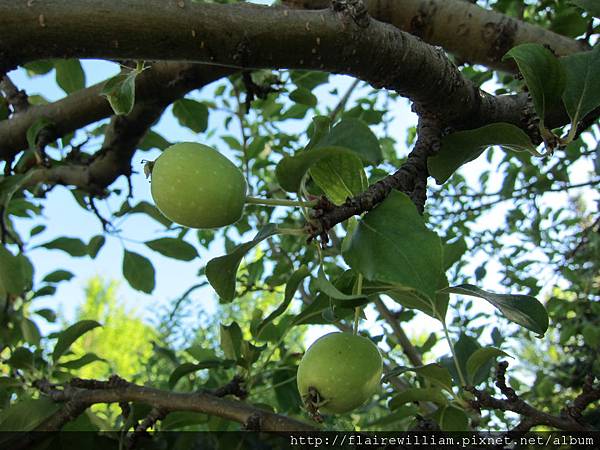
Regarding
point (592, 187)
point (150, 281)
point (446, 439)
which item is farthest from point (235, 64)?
point (592, 187)

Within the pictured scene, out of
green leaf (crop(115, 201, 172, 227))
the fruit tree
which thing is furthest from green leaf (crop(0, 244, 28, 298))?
green leaf (crop(115, 201, 172, 227))

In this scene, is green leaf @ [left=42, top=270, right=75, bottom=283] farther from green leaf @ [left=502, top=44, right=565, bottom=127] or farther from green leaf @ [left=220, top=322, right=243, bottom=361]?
green leaf @ [left=502, top=44, right=565, bottom=127]

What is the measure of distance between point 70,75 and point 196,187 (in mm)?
1207

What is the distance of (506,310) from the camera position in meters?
0.67

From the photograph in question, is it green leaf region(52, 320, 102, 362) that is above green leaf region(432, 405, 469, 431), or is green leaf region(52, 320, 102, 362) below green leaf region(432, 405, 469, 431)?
above

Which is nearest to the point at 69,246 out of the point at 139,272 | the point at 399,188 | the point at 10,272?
the point at 139,272

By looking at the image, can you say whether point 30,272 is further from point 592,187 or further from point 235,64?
point 592,187

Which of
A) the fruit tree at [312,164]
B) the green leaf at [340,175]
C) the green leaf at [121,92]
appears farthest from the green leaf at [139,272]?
the green leaf at [340,175]

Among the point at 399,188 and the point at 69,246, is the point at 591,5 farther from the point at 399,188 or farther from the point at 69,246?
the point at 69,246

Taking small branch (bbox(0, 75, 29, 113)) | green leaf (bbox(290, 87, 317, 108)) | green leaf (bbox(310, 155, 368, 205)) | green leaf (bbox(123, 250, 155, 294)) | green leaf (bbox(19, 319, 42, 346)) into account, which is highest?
green leaf (bbox(290, 87, 317, 108))

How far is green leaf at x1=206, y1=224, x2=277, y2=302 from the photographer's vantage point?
0.64 metres

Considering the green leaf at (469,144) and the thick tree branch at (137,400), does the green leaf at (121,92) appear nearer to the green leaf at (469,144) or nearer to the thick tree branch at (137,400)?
the green leaf at (469,144)

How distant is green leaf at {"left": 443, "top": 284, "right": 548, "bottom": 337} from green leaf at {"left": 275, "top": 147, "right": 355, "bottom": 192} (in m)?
0.23

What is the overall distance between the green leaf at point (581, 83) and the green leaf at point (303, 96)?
3.38 feet
